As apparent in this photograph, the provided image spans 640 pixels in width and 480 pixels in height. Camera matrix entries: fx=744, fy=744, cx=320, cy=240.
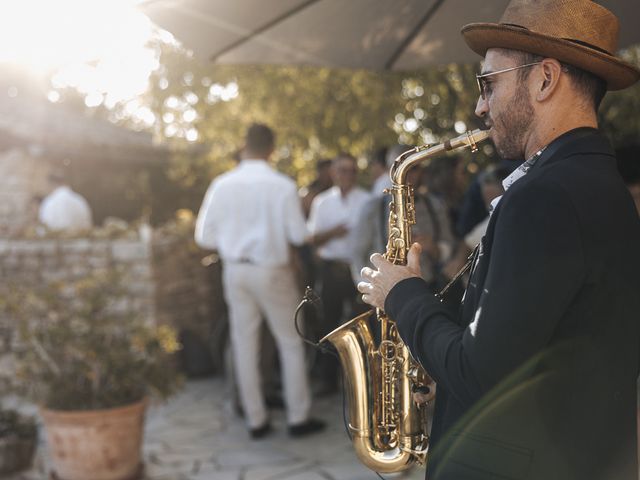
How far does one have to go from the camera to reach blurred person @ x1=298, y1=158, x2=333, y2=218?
24.1ft

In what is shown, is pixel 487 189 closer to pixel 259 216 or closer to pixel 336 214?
pixel 259 216

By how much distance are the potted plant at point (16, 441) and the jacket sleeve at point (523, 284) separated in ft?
13.5

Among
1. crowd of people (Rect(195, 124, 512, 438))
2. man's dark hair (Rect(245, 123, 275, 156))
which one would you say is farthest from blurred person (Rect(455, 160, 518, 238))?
man's dark hair (Rect(245, 123, 275, 156))

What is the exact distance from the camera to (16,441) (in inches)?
189

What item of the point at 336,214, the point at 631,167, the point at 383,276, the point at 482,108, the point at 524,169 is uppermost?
the point at 482,108

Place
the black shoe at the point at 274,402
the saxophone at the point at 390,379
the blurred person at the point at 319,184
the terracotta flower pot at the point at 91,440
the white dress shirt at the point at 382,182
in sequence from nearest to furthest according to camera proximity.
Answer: the saxophone at the point at 390,379
the terracotta flower pot at the point at 91,440
the white dress shirt at the point at 382,182
the black shoe at the point at 274,402
the blurred person at the point at 319,184

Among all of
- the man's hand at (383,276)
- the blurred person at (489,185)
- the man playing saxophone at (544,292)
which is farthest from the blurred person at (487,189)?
the man playing saxophone at (544,292)

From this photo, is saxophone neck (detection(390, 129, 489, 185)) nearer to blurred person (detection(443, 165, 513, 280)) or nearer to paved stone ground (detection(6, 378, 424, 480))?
blurred person (detection(443, 165, 513, 280))

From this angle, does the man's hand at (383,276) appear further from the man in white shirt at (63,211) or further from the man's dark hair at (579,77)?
the man in white shirt at (63,211)

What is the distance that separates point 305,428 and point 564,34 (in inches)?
169

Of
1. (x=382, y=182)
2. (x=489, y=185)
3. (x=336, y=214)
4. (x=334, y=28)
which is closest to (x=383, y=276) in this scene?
(x=334, y=28)

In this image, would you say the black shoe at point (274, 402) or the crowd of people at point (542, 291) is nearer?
the crowd of people at point (542, 291)

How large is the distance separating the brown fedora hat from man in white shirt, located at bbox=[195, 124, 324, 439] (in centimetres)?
351

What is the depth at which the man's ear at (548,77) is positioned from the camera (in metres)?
1.60
